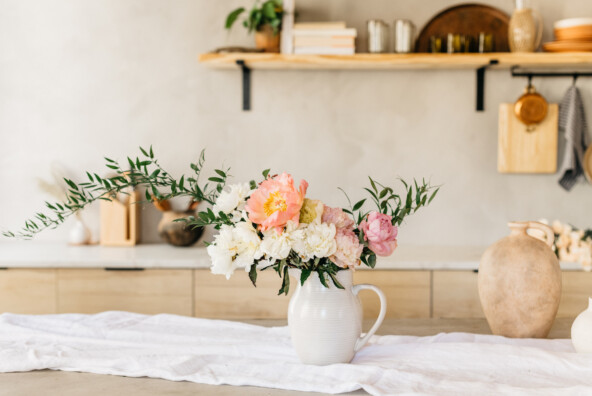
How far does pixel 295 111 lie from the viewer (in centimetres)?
327

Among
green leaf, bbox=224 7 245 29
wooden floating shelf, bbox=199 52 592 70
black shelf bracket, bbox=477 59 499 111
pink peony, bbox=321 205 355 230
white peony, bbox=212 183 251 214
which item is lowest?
pink peony, bbox=321 205 355 230

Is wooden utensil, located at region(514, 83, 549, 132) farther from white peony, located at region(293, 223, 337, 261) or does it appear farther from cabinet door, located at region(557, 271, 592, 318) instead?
white peony, located at region(293, 223, 337, 261)

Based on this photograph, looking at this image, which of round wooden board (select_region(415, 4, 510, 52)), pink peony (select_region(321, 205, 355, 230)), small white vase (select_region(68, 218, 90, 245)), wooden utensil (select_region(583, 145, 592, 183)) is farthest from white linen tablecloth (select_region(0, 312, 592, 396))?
round wooden board (select_region(415, 4, 510, 52))

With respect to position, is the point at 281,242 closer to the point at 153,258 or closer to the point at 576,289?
the point at 153,258

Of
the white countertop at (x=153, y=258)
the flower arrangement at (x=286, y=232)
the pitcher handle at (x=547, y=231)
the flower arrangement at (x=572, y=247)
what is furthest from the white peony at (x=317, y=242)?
the flower arrangement at (x=572, y=247)

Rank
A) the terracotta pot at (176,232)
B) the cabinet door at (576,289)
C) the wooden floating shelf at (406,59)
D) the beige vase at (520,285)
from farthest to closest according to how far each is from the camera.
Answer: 1. the terracotta pot at (176,232)
2. the wooden floating shelf at (406,59)
3. the cabinet door at (576,289)
4. the beige vase at (520,285)

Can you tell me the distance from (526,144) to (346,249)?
2258 mm

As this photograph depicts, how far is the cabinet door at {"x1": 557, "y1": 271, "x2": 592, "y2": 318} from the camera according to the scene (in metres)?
2.69

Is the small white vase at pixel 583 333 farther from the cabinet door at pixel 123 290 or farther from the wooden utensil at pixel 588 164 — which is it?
the wooden utensil at pixel 588 164

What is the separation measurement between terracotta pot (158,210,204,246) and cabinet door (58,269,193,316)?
347 mm

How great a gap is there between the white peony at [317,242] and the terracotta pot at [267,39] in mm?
2004

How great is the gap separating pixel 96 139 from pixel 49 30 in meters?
0.63

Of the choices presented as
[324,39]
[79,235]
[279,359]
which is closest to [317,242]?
[279,359]

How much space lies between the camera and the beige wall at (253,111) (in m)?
3.23
